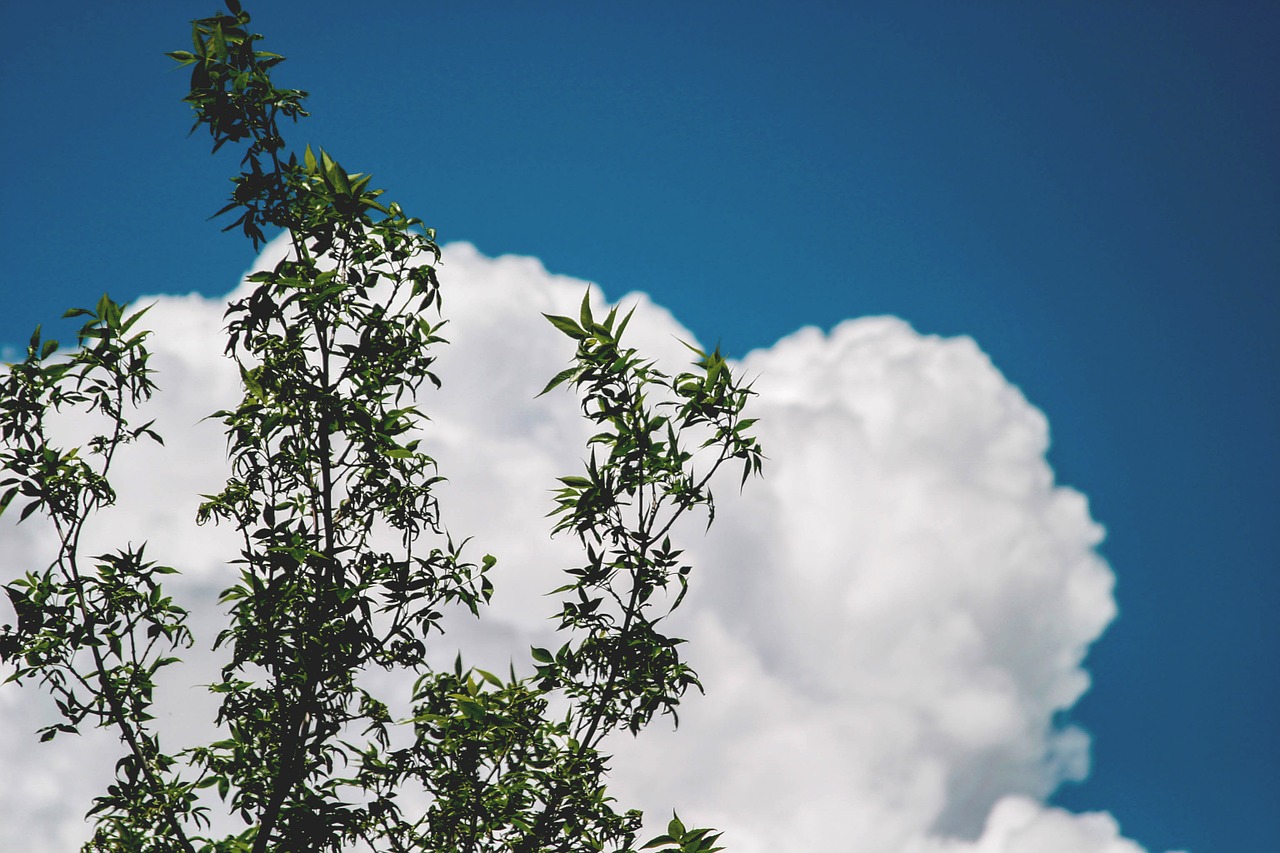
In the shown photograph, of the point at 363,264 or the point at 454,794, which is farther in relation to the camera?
the point at 363,264

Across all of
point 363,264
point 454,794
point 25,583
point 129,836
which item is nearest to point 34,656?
point 25,583

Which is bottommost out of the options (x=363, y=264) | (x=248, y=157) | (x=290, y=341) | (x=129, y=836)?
(x=129, y=836)

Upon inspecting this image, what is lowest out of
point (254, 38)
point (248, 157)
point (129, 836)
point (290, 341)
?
point (129, 836)

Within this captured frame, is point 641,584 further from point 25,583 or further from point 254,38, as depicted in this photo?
point 254,38

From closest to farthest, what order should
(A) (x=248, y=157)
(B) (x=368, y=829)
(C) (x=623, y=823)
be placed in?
1. (C) (x=623, y=823)
2. (B) (x=368, y=829)
3. (A) (x=248, y=157)

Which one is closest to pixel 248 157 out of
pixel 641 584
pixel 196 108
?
pixel 196 108

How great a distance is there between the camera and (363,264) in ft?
Result: 14.4

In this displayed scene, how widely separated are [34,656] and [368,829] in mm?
1576

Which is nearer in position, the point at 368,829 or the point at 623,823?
the point at 623,823

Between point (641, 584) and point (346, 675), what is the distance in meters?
1.34

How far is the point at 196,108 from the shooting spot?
4250 mm

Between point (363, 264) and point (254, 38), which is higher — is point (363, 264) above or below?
below

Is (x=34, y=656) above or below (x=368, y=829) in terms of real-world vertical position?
above

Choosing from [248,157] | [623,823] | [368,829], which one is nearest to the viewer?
[623,823]
